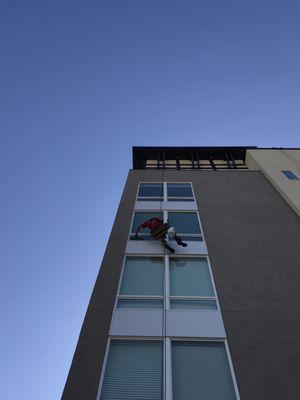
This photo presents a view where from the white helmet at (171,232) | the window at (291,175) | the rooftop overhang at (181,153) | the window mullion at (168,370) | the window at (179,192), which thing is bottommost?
the window mullion at (168,370)

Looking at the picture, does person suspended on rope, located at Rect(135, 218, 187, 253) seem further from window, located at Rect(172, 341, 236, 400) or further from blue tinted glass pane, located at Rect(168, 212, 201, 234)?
window, located at Rect(172, 341, 236, 400)

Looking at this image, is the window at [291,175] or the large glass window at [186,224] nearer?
the large glass window at [186,224]

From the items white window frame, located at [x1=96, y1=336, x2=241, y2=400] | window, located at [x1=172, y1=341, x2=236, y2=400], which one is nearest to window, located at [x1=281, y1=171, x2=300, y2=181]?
white window frame, located at [x1=96, y1=336, x2=241, y2=400]

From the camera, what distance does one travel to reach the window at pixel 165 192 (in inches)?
480

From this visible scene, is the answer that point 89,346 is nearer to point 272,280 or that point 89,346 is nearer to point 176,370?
point 176,370

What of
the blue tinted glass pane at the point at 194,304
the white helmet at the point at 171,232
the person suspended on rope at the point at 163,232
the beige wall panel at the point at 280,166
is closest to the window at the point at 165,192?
the person suspended on rope at the point at 163,232

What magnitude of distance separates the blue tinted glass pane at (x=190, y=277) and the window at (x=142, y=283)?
333mm

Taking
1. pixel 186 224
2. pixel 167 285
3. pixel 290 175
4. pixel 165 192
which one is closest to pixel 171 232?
pixel 167 285

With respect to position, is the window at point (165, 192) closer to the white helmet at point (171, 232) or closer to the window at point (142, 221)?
the window at point (142, 221)

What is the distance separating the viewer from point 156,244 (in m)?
9.06

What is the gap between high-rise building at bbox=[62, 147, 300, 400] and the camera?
5.30 meters

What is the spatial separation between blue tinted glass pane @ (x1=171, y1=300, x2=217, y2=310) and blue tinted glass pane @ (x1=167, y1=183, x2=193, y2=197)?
590 cm

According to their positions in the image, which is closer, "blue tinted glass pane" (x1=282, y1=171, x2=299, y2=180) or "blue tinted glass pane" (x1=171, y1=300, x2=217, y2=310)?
"blue tinted glass pane" (x1=171, y1=300, x2=217, y2=310)

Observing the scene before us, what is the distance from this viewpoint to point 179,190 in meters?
12.9
